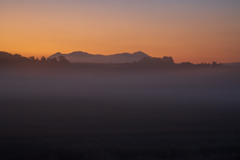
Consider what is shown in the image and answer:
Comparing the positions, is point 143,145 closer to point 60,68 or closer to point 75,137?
point 75,137

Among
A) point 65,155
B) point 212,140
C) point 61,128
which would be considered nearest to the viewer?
point 65,155

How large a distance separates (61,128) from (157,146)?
21.3ft

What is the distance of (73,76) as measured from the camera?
71500 mm

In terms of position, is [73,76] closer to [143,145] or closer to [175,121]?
[175,121]

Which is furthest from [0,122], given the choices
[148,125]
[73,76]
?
[73,76]

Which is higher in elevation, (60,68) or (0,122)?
(60,68)

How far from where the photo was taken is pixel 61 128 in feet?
43.7

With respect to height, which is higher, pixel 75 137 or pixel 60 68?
pixel 60 68

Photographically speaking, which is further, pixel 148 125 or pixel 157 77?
pixel 157 77

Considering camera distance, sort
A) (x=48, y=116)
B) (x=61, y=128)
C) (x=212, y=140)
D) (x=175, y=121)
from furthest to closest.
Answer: (x=48, y=116) < (x=175, y=121) < (x=61, y=128) < (x=212, y=140)

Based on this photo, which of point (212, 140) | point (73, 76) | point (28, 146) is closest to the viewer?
point (28, 146)

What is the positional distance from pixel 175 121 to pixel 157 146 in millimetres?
6730

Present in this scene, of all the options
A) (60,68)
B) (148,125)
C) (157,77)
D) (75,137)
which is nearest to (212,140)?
(148,125)

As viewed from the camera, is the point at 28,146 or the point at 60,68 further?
the point at 60,68
